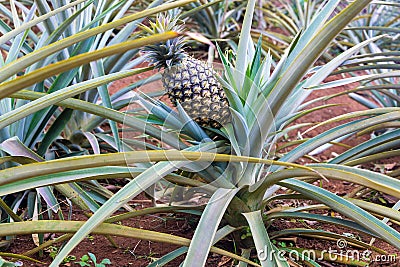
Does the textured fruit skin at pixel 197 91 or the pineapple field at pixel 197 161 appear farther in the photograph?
the textured fruit skin at pixel 197 91

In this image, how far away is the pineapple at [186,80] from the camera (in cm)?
126

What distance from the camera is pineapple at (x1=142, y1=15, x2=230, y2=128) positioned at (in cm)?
126

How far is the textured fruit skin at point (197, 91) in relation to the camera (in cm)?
126

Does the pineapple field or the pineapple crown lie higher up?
the pineapple crown

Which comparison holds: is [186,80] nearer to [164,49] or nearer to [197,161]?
[164,49]

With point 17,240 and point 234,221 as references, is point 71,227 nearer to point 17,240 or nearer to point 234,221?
point 234,221

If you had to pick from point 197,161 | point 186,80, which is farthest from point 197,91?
point 197,161

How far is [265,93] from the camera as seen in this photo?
1.26 meters

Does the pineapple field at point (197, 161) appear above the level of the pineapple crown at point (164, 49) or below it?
below

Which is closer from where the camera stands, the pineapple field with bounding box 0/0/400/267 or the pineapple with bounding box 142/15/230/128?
the pineapple field with bounding box 0/0/400/267

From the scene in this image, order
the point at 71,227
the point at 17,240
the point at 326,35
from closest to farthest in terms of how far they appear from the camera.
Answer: the point at 326,35 → the point at 71,227 → the point at 17,240

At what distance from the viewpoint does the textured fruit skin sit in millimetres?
1264

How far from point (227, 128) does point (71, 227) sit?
0.46m

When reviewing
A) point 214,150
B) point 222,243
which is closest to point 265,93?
point 214,150
